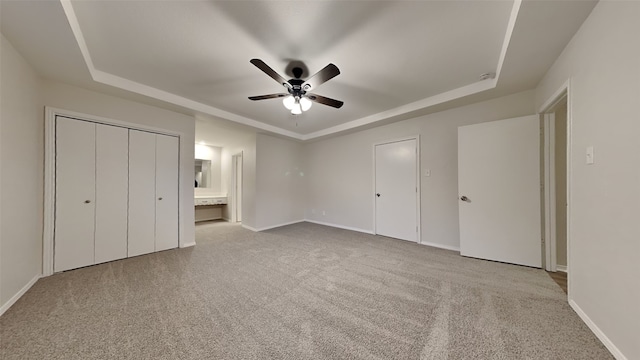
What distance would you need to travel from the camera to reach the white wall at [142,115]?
2.50 m

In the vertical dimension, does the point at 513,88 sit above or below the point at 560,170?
above

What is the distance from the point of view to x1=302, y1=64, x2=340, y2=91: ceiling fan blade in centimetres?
177

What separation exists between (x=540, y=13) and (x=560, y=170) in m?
1.99

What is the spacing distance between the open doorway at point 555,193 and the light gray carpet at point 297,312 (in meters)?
0.36

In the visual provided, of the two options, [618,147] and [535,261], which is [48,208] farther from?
[535,261]

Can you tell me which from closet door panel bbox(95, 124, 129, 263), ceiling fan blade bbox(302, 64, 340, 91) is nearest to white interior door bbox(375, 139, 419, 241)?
ceiling fan blade bbox(302, 64, 340, 91)

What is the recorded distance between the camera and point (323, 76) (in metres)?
1.93

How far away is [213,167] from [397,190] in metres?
5.26

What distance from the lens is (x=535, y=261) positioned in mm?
2506

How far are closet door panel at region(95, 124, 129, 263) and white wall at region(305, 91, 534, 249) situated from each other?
149 inches

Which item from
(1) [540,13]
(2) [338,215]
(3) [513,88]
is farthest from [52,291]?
(3) [513,88]

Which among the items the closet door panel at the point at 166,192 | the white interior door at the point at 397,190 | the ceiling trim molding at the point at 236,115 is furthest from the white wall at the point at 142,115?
the white interior door at the point at 397,190

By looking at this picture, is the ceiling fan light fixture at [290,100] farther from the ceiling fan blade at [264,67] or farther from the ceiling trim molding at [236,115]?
the ceiling trim molding at [236,115]

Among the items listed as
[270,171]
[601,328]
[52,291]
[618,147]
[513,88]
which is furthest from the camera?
[270,171]
